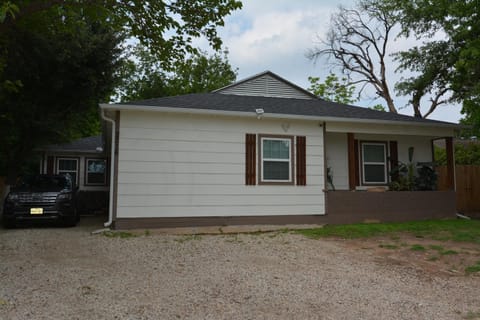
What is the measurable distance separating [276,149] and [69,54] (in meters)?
7.02

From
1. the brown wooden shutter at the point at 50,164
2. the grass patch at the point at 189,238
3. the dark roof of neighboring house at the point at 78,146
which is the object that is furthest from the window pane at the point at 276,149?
the brown wooden shutter at the point at 50,164

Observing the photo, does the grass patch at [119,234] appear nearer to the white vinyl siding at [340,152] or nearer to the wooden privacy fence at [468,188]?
the white vinyl siding at [340,152]

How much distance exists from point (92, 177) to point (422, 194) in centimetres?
1279

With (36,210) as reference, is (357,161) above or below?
above

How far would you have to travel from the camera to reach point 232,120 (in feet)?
30.7

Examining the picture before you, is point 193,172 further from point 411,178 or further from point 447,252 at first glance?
point 411,178

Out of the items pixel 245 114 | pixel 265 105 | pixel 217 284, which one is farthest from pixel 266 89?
pixel 217 284

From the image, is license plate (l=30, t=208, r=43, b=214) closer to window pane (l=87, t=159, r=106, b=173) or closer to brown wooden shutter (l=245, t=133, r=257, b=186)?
brown wooden shutter (l=245, t=133, r=257, b=186)

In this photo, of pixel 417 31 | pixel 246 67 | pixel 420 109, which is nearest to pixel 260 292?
pixel 417 31

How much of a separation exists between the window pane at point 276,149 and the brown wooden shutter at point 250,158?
324 mm

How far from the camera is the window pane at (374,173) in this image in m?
11.2

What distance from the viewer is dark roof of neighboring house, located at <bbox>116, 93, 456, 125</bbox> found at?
30.4 feet

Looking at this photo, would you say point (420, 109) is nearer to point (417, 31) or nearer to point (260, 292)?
point (417, 31)

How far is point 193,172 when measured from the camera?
8.98 meters
